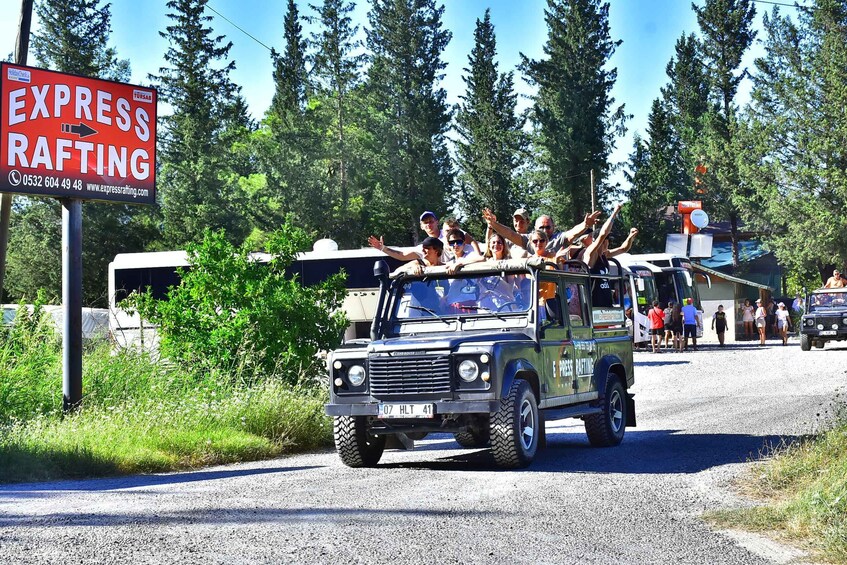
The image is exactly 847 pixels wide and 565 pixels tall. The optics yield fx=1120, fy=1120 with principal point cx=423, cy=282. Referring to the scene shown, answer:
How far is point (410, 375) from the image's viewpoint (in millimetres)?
10898

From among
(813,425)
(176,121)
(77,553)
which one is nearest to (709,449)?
(813,425)

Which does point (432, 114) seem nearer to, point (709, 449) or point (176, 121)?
point (176, 121)

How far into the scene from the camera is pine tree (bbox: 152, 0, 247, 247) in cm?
6072

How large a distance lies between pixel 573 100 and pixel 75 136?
51.7 m

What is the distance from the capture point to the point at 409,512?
8.30 meters

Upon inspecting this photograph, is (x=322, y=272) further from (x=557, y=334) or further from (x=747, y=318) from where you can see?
(x=557, y=334)

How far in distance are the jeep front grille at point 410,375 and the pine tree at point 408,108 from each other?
50554 millimetres

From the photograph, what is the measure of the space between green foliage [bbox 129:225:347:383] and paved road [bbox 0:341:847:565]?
9.53 feet

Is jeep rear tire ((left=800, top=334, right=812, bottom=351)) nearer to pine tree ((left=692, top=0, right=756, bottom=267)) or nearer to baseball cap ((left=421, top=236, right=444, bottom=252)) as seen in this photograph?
baseball cap ((left=421, top=236, right=444, bottom=252))

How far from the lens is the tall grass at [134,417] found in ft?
38.4

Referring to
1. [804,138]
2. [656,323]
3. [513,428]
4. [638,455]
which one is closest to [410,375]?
[513,428]

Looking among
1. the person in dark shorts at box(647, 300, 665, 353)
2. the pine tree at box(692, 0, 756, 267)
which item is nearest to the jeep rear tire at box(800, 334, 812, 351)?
the person in dark shorts at box(647, 300, 665, 353)

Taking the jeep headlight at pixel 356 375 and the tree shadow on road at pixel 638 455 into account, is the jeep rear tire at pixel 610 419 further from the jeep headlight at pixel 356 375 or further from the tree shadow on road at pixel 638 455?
the jeep headlight at pixel 356 375

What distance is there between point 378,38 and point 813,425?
1981 inches
